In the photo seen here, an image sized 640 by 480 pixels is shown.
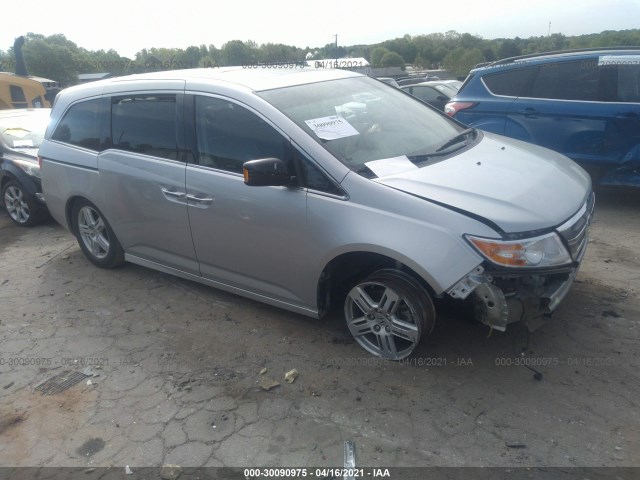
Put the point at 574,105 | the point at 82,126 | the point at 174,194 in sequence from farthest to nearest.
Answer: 1. the point at 574,105
2. the point at 82,126
3. the point at 174,194

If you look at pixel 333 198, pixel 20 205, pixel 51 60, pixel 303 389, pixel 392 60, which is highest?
pixel 51 60

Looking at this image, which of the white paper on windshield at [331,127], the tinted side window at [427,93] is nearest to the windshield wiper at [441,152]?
the white paper on windshield at [331,127]

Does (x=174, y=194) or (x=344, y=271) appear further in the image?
(x=174, y=194)

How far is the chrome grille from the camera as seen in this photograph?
294 cm

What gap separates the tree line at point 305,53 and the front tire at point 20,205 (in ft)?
9.59

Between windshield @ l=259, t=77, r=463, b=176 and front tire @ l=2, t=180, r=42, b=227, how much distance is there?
176 inches

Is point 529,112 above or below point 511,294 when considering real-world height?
above

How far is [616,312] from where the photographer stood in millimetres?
3646

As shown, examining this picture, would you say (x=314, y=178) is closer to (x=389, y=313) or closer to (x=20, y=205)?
(x=389, y=313)

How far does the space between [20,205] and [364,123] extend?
5199 mm

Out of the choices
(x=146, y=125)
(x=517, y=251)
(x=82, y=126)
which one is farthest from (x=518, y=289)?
(x=82, y=126)

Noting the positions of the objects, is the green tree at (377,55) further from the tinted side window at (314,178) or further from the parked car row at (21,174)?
the tinted side window at (314,178)

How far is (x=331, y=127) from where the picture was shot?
3.45 meters

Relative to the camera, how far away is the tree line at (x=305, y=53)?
9.26m
